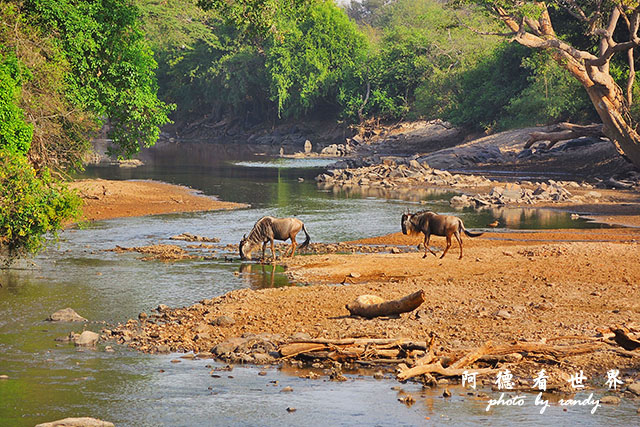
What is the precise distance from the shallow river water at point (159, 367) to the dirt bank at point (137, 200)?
2288 mm

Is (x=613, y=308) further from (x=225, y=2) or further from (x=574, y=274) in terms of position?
(x=225, y=2)

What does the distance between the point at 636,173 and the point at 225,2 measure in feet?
94.9

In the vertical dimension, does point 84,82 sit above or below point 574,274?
above

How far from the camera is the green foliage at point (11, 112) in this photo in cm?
1950

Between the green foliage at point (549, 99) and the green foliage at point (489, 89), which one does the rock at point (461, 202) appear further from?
the green foliage at point (489, 89)

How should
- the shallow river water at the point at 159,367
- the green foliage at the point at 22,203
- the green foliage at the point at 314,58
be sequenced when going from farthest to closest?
1. the green foliage at the point at 314,58
2. the green foliage at the point at 22,203
3. the shallow river water at the point at 159,367

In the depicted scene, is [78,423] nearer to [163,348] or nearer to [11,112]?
[163,348]

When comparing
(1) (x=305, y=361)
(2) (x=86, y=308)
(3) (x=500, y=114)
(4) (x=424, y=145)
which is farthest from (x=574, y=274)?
(4) (x=424, y=145)

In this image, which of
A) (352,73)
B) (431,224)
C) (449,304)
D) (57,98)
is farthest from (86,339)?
(352,73)

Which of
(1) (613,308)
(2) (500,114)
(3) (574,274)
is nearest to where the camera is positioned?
(1) (613,308)

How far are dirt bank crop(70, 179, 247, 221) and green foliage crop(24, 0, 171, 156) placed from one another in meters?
7.53

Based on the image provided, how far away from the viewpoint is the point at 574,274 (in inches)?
775
